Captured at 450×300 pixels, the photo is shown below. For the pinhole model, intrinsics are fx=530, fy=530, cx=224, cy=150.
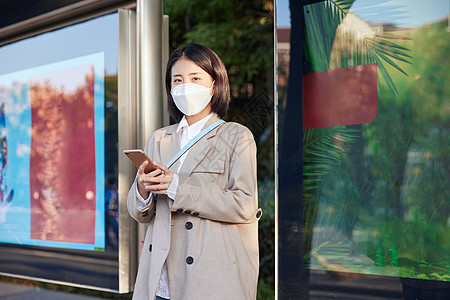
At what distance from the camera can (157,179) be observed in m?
2.22

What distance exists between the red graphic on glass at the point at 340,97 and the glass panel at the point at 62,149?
1.55 metres

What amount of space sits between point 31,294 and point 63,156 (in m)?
3.23

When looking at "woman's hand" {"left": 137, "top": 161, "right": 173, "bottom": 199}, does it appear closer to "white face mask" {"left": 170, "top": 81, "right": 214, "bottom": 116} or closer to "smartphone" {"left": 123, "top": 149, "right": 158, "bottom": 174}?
"smartphone" {"left": 123, "top": 149, "right": 158, "bottom": 174}

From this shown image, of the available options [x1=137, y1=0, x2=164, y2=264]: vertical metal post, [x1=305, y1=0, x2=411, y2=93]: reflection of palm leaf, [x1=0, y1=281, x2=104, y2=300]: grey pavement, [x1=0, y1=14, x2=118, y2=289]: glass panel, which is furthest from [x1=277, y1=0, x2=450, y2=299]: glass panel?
[x1=0, y1=281, x2=104, y2=300]: grey pavement

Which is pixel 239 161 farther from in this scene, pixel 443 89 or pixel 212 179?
pixel 443 89

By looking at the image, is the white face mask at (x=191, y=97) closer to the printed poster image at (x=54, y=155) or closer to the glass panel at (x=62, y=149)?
the glass panel at (x=62, y=149)

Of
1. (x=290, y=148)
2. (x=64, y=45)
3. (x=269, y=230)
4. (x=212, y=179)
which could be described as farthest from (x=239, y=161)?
(x=269, y=230)

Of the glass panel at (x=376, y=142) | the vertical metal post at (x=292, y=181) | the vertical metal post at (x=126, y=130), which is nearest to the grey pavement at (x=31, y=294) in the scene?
the vertical metal post at (x=126, y=130)

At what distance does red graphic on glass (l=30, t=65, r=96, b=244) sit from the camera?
12.7 ft

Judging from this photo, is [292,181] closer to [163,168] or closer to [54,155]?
[163,168]

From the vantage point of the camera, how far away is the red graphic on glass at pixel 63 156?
3.88 metres

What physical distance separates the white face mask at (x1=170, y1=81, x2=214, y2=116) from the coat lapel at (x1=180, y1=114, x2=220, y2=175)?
0.45 ft

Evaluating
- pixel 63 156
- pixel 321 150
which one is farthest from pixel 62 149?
pixel 321 150

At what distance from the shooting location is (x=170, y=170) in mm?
2416
